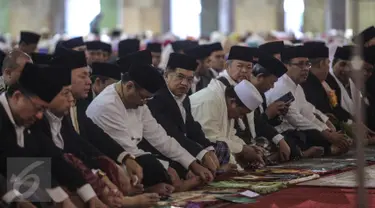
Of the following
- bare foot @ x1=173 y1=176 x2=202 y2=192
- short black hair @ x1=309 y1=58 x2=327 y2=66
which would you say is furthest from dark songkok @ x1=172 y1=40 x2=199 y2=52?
bare foot @ x1=173 y1=176 x2=202 y2=192

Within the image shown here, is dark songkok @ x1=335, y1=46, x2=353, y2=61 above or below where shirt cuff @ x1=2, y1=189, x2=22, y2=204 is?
above

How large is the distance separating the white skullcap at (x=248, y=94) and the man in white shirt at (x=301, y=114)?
4.72 feet

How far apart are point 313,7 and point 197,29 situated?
12.5 feet

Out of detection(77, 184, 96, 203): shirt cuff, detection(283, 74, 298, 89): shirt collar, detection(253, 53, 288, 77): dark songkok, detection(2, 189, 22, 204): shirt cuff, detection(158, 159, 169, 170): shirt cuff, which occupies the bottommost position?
detection(158, 159, 169, 170): shirt cuff

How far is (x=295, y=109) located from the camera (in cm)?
1016

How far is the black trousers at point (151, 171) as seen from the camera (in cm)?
705

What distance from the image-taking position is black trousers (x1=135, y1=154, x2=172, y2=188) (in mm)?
7051

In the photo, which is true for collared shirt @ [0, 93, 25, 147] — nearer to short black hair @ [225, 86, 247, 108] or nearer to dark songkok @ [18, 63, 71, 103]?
dark songkok @ [18, 63, 71, 103]

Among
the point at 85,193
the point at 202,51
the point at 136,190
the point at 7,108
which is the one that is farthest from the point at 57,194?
the point at 202,51

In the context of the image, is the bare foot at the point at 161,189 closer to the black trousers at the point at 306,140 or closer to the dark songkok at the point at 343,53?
the black trousers at the point at 306,140

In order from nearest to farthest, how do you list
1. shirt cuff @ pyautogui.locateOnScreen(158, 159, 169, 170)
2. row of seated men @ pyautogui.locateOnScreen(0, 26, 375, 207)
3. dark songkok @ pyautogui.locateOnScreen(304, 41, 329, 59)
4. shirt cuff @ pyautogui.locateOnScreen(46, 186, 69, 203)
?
shirt cuff @ pyautogui.locateOnScreen(46, 186, 69, 203), row of seated men @ pyautogui.locateOnScreen(0, 26, 375, 207), shirt cuff @ pyautogui.locateOnScreen(158, 159, 169, 170), dark songkok @ pyautogui.locateOnScreen(304, 41, 329, 59)

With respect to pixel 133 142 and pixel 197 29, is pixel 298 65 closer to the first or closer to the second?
pixel 133 142

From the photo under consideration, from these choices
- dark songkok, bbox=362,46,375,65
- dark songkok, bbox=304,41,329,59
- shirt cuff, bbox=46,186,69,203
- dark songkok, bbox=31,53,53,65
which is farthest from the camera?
dark songkok, bbox=362,46,375,65

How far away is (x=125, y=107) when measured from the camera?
23.9 ft
